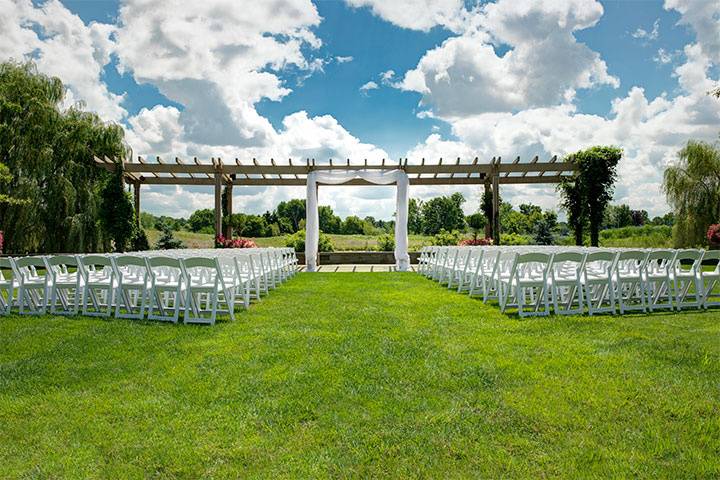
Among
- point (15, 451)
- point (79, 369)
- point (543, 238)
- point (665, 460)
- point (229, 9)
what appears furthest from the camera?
point (543, 238)

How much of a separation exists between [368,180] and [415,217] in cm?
1547

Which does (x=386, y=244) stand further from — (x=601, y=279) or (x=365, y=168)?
(x=601, y=279)

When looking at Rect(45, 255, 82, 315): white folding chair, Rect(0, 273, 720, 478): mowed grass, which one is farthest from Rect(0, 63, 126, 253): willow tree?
Rect(0, 273, 720, 478): mowed grass

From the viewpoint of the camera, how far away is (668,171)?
59.4 ft

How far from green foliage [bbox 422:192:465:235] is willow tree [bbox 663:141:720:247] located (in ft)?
48.5

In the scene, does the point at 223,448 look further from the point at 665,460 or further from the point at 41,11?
the point at 41,11

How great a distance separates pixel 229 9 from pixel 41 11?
587cm

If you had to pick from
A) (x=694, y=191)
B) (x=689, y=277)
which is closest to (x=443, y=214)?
(x=694, y=191)

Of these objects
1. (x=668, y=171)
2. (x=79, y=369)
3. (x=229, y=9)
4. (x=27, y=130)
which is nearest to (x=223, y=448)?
(x=79, y=369)

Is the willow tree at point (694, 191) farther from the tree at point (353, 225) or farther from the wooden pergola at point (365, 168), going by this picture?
the tree at point (353, 225)

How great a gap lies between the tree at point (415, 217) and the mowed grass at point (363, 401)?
24.1m

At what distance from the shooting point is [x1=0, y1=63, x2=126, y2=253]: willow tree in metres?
16.5

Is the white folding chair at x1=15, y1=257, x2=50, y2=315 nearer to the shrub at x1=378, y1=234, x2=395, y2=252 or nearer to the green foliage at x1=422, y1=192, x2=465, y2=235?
the shrub at x1=378, y1=234, x2=395, y2=252

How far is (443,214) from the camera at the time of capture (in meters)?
32.3
